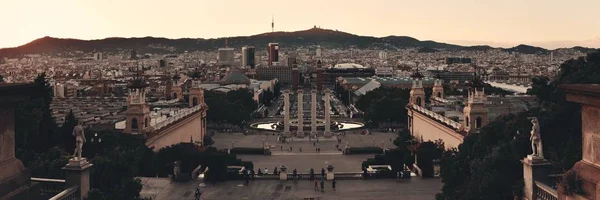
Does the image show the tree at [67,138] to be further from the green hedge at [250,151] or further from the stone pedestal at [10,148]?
the stone pedestal at [10,148]

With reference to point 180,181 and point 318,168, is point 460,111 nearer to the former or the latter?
point 318,168

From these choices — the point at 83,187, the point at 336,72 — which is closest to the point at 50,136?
the point at 83,187

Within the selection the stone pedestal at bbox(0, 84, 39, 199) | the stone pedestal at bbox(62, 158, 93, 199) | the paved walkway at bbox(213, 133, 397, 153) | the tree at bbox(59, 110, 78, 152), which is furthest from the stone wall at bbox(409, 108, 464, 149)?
the stone pedestal at bbox(0, 84, 39, 199)

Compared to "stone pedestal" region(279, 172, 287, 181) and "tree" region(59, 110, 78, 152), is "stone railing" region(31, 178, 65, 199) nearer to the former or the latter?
"tree" region(59, 110, 78, 152)

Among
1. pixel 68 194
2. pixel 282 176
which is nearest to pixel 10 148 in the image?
pixel 68 194

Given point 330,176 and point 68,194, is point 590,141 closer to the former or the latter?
point 68,194

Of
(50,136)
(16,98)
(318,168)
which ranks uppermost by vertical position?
(16,98)
